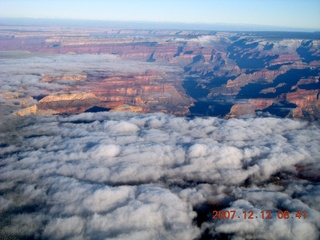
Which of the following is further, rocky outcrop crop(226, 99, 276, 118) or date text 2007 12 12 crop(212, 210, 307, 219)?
rocky outcrop crop(226, 99, 276, 118)

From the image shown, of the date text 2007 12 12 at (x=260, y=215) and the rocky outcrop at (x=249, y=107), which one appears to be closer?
the date text 2007 12 12 at (x=260, y=215)

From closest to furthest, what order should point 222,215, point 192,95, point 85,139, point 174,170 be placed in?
point 222,215
point 174,170
point 85,139
point 192,95

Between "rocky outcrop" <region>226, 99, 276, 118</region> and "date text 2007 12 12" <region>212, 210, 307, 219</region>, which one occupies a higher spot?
"date text 2007 12 12" <region>212, 210, 307, 219</region>

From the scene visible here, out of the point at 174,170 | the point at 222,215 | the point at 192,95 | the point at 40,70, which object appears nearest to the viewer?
the point at 222,215

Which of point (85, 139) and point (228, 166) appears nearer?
point (228, 166)

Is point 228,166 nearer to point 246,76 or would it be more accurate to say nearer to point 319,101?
point 319,101

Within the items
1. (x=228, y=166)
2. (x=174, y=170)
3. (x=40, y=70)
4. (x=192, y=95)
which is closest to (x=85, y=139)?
(x=174, y=170)

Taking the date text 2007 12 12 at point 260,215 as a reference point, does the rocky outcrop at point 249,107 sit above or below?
below

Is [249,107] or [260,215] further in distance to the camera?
[249,107]

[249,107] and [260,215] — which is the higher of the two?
[260,215]

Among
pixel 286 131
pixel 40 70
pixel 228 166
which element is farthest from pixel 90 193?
pixel 40 70
